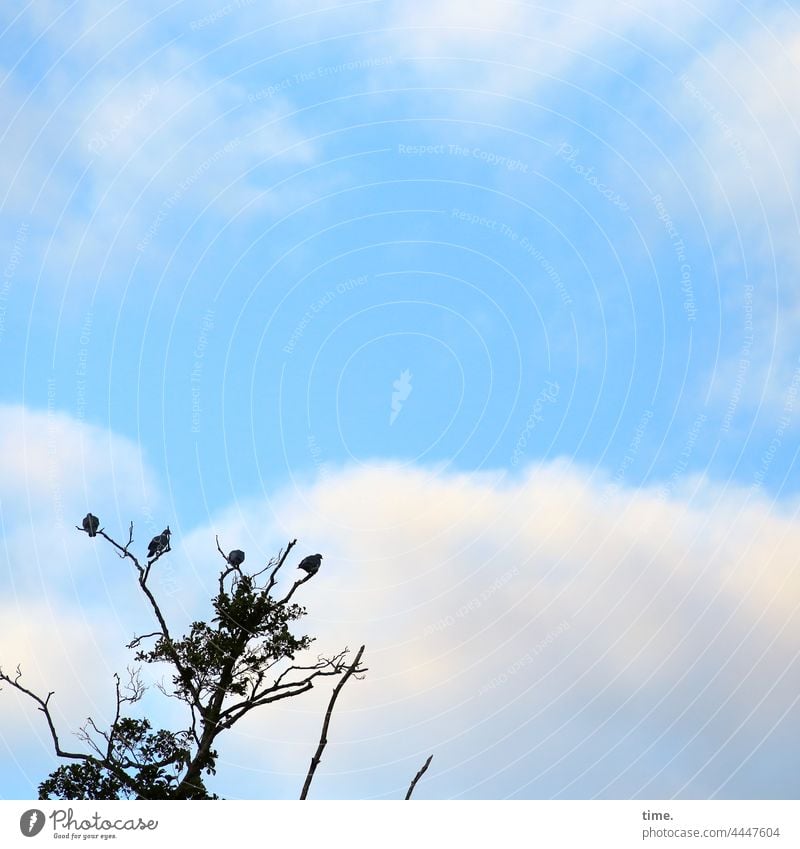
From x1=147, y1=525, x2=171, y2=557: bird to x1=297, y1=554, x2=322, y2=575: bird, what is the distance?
12.2ft

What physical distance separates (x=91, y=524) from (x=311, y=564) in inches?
231

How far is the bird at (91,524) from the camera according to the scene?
2498 cm
